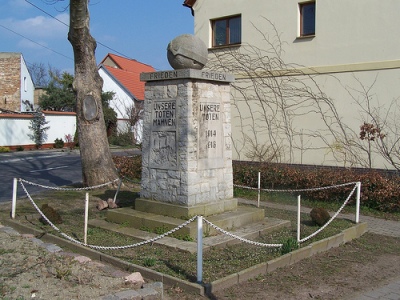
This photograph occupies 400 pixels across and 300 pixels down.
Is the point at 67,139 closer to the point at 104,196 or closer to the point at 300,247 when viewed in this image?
the point at 104,196

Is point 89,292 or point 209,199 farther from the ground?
point 209,199

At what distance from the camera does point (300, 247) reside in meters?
7.23

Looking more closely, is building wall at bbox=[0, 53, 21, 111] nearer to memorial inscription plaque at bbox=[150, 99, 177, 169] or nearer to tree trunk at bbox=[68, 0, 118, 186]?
tree trunk at bbox=[68, 0, 118, 186]

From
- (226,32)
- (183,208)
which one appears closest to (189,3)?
(226,32)

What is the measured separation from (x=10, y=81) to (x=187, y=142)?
3694 centimetres

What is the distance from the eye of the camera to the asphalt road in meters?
14.4

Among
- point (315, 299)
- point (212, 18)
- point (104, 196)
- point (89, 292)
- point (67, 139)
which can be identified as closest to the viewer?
point (89, 292)

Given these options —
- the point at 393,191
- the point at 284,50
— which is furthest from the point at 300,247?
the point at 284,50

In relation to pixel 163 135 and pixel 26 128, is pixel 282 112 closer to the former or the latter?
pixel 163 135

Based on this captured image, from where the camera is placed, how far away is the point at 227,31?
16.8m

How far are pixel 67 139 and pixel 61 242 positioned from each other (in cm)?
2695

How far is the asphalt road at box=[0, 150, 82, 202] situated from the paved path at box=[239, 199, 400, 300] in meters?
6.50

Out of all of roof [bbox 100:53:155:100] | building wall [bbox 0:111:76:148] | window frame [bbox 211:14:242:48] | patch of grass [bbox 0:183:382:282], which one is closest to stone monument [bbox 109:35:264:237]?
patch of grass [bbox 0:183:382:282]

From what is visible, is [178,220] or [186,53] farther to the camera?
[186,53]
